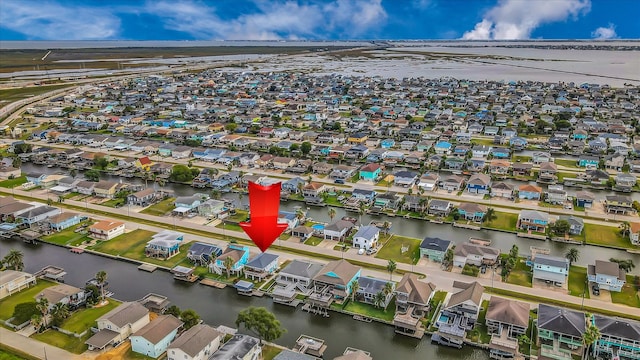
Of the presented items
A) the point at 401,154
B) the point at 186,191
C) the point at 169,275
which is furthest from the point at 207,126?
the point at 169,275

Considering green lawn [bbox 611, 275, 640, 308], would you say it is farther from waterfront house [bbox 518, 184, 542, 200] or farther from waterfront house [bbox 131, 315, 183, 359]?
waterfront house [bbox 131, 315, 183, 359]

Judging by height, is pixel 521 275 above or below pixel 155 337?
above

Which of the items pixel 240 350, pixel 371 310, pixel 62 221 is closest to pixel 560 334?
pixel 371 310

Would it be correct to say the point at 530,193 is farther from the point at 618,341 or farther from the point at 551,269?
the point at 618,341

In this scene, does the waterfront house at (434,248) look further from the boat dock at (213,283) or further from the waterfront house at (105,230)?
the waterfront house at (105,230)

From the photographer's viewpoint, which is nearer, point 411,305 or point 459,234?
point 411,305

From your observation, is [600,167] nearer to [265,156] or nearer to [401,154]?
[401,154]
